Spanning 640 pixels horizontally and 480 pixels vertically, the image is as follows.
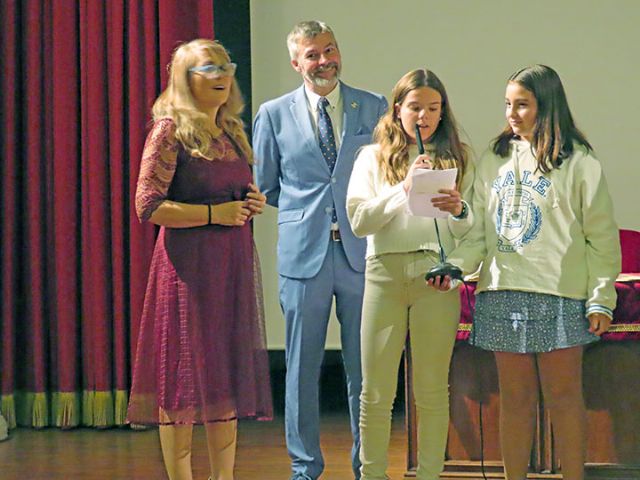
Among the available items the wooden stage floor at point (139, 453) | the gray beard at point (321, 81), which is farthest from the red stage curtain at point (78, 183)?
the gray beard at point (321, 81)

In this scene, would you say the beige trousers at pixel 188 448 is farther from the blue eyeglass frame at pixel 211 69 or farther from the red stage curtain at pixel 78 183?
the red stage curtain at pixel 78 183

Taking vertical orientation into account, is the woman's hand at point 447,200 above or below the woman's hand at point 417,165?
below

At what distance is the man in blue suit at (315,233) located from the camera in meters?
3.40

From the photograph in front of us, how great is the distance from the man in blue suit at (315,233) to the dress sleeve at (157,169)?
0.59 metres

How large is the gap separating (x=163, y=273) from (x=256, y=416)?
19.0 inches

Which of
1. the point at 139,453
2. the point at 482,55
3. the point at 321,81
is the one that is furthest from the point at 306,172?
the point at 482,55

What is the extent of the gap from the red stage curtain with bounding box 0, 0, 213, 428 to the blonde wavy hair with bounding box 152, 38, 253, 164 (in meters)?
1.74

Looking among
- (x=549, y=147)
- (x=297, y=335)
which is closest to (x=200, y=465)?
(x=297, y=335)

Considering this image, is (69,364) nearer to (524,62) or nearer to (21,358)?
(21,358)

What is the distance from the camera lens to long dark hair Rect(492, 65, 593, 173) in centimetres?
304

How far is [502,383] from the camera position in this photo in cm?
Result: 312

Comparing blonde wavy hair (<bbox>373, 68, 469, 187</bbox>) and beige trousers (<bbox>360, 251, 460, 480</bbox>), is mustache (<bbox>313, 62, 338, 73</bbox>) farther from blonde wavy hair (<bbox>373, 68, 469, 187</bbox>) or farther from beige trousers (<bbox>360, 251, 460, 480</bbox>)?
beige trousers (<bbox>360, 251, 460, 480</bbox>)

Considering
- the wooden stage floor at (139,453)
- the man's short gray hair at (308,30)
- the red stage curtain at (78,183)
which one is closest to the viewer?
→ the man's short gray hair at (308,30)

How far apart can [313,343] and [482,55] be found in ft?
7.10
